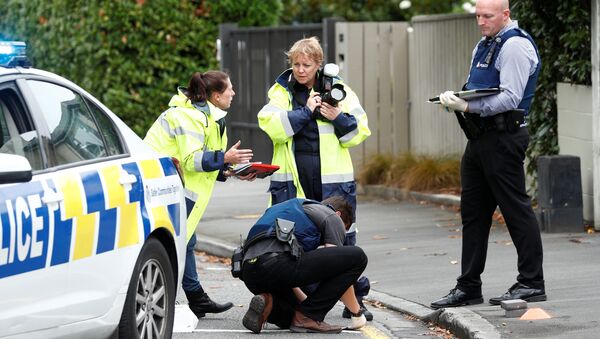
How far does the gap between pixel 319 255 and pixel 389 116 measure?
33.1ft

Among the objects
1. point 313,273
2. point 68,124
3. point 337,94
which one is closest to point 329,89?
point 337,94

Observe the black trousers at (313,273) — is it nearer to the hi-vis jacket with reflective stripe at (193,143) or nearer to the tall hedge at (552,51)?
the hi-vis jacket with reflective stripe at (193,143)

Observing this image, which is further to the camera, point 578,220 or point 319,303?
point 578,220

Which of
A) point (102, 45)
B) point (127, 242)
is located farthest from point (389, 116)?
point (127, 242)

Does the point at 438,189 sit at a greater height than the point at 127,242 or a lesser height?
lesser

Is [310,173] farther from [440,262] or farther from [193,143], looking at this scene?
[440,262]

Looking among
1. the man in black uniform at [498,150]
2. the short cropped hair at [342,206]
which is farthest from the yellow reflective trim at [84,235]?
the man in black uniform at [498,150]

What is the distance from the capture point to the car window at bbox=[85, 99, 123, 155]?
7078mm

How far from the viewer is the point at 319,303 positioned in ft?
27.5

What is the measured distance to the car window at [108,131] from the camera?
708 cm

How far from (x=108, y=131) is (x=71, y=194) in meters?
0.89

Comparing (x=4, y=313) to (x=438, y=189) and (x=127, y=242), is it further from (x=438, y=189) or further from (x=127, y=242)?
(x=438, y=189)

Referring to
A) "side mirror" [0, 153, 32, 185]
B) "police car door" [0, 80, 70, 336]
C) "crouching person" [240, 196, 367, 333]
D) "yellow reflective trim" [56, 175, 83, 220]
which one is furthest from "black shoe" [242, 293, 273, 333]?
"side mirror" [0, 153, 32, 185]

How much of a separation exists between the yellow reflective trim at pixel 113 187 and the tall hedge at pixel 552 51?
6607 millimetres
